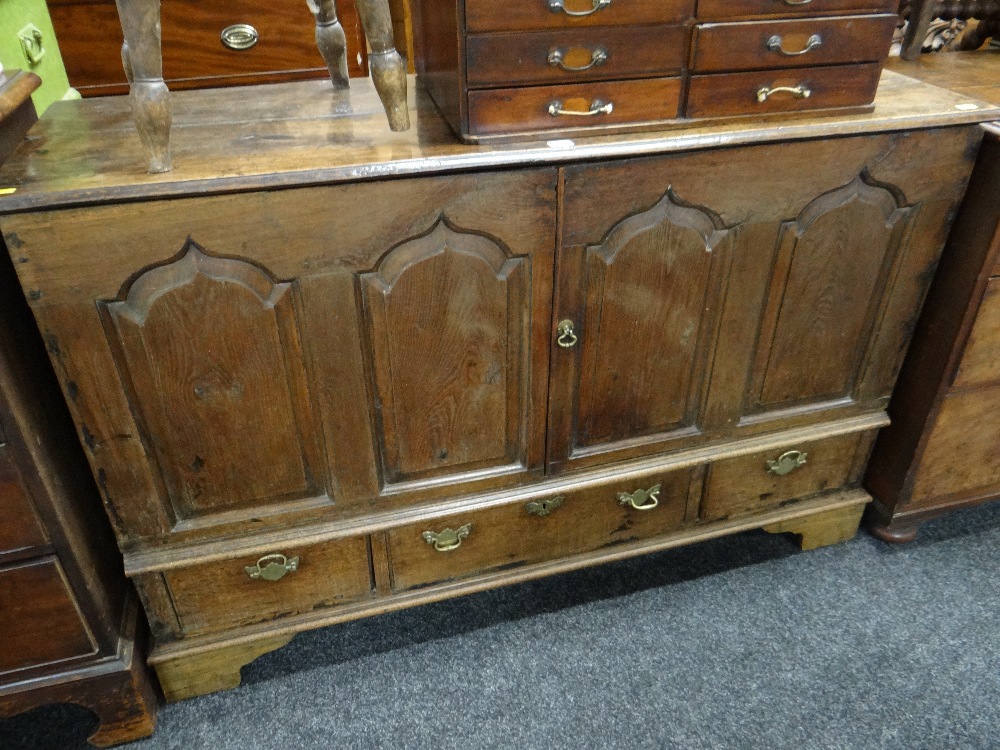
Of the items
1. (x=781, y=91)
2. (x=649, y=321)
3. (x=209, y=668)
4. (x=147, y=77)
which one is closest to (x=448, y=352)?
(x=649, y=321)

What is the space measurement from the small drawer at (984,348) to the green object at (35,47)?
192cm

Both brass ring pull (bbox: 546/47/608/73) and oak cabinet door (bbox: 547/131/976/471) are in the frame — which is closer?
brass ring pull (bbox: 546/47/608/73)

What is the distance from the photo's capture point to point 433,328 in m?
1.28

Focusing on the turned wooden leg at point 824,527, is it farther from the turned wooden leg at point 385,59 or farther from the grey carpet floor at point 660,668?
the turned wooden leg at point 385,59

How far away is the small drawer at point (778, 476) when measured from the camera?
65.2 inches

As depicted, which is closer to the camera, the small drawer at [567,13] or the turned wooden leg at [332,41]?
the small drawer at [567,13]

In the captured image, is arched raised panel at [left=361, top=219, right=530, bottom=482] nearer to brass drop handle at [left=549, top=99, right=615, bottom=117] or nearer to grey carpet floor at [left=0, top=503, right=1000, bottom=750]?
brass drop handle at [left=549, top=99, right=615, bottom=117]

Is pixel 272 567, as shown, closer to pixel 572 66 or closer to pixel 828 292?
pixel 572 66

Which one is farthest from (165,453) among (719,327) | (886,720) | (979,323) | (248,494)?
(979,323)

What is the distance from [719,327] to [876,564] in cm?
79

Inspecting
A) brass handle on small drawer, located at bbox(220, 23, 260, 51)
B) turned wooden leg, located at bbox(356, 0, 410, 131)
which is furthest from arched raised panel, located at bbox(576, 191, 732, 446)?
brass handle on small drawer, located at bbox(220, 23, 260, 51)

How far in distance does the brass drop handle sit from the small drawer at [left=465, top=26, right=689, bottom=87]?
35mm

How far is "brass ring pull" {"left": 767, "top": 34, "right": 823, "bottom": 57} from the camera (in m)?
1.22

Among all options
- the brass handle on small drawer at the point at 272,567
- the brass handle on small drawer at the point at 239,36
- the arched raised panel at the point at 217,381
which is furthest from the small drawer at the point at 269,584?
the brass handle on small drawer at the point at 239,36
